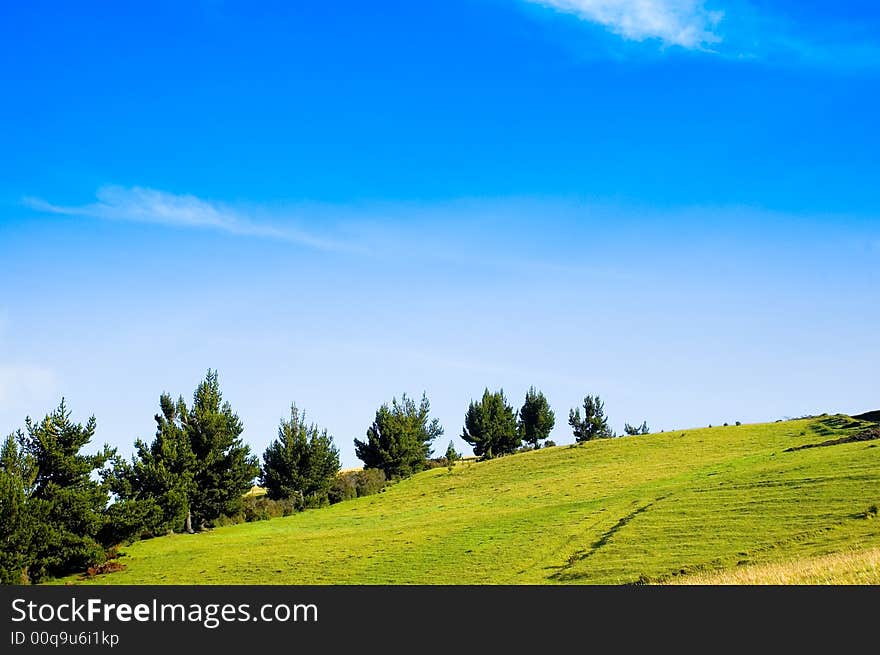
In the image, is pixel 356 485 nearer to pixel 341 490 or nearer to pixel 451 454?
pixel 341 490

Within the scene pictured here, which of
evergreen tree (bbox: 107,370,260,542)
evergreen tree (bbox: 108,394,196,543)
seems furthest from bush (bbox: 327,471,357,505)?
evergreen tree (bbox: 108,394,196,543)

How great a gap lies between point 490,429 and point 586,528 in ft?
226

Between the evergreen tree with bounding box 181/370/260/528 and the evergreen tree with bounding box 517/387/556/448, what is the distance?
55427 mm

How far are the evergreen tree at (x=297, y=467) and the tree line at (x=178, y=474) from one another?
0.37 feet

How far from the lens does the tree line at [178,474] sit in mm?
45844

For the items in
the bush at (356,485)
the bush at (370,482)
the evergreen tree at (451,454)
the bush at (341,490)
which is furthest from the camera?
the evergreen tree at (451,454)

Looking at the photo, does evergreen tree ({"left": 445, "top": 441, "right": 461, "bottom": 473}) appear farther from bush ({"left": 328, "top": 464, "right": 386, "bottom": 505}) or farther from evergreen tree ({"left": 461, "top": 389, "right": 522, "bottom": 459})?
bush ({"left": 328, "top": 464, "right": 386, "bottom": 505})

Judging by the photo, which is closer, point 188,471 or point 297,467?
point 188,471

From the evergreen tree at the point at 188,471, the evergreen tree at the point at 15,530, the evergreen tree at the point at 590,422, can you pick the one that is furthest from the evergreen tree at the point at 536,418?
the evergreen tree at the point at 15,530

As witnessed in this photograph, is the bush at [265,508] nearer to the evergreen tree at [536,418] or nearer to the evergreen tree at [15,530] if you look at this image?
the evergreen tree at [15,530]

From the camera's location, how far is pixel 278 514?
70938mm

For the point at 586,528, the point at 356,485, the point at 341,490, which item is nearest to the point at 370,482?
the point at 356,485

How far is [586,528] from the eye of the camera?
129ft
